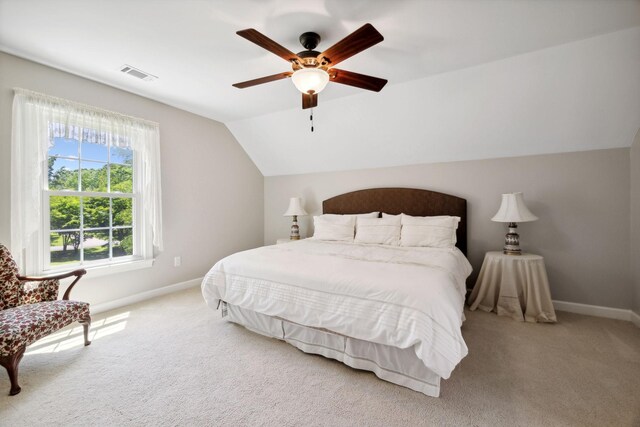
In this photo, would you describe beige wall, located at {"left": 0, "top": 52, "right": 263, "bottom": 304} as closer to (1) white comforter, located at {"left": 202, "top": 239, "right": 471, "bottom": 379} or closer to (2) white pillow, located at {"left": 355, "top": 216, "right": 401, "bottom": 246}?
(1) white comforter, located at {"left": 202, "top": 239, "right": 471, "bottom": 379}

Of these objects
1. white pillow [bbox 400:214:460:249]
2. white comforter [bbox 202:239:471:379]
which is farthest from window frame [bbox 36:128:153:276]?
white pillow [bbox 400:214:460:249]

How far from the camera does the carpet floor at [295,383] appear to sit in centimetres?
152

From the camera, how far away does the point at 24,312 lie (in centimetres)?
194

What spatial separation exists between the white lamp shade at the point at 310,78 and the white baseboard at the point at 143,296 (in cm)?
313

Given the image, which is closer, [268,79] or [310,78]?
[310,78]

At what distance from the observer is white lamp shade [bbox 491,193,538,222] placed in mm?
2807

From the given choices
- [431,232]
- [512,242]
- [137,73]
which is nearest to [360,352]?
[431,232]

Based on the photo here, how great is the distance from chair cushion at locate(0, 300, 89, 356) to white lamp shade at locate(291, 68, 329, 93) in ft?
8.15

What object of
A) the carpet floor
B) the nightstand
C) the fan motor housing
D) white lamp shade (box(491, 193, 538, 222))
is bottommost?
the carpet floor

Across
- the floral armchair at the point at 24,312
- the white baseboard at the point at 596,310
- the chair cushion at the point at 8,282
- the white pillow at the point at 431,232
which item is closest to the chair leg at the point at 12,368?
the floral armchair at the point at 24,312

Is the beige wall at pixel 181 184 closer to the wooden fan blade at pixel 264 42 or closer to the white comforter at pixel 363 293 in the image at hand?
the white comforter at pixel 363 293

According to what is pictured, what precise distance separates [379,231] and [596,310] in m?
2.38

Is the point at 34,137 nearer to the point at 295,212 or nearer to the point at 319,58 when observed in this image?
the point at 319,58

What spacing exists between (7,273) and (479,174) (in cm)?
474
